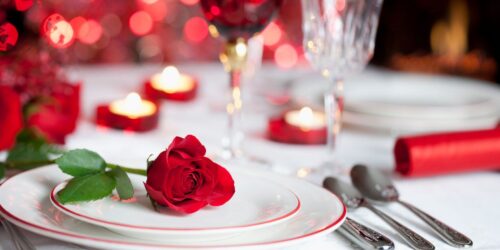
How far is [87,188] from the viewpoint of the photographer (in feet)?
1.97

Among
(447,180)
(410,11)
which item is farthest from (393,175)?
(410,11)

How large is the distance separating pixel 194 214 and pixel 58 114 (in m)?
0.48

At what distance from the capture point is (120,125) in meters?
1.13

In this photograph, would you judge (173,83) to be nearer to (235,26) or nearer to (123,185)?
(235,26)

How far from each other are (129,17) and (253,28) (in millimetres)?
2239

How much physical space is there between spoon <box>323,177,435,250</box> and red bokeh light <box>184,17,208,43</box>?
2.50 m

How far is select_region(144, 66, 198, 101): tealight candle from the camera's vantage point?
1.33m

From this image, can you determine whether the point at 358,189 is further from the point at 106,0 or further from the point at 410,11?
the point at 410,11

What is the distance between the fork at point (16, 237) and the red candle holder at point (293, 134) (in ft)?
1.73

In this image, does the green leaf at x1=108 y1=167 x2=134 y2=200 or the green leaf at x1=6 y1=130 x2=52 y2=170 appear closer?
the green leaf at x1=108 y1=167 x2=134 y2=200

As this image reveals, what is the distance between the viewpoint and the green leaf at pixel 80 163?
2.05 feet

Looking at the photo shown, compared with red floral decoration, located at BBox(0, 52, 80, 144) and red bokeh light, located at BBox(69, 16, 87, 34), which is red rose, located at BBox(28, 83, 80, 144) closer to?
red floral decoration, located at BBox(0, 52, 80, 144)

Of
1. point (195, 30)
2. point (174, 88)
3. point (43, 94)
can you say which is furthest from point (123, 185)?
point (195, 30)

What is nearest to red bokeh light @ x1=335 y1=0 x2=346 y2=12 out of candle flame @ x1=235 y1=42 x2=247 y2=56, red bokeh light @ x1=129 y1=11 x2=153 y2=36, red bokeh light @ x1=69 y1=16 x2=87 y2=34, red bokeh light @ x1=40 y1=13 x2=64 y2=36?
candle flame @ x1=235 y1=42 x2=247 y2=56
